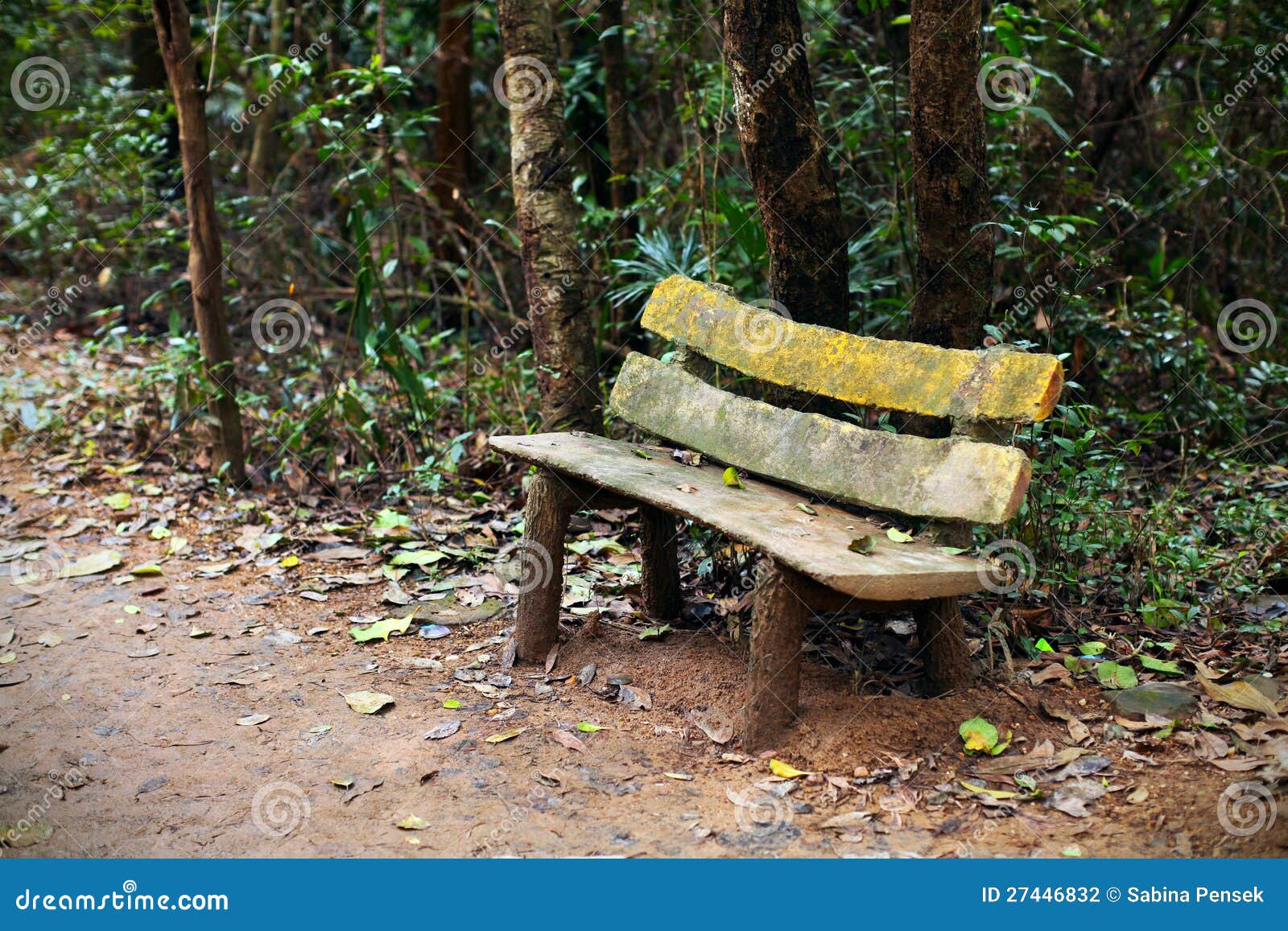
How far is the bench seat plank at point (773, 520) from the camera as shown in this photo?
274cm

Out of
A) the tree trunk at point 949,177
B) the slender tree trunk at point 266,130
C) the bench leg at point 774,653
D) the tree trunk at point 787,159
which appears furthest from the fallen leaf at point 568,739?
the slender tree trunk at point 266,130

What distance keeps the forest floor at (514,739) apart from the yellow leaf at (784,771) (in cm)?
2

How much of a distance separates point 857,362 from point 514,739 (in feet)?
5.21

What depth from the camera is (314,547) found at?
4996 millimetres

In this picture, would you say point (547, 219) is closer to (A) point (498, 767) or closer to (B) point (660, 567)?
(B) point (660, 567)

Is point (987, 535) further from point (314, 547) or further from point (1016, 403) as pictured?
point (314, 547)

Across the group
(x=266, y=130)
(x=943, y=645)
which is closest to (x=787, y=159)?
(x=943, y=645)

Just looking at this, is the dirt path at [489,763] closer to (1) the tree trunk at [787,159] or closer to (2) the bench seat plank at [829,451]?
(2) the bench seat plank at [829,451]

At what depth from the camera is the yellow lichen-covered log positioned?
117 inches

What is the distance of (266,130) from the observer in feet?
27.5

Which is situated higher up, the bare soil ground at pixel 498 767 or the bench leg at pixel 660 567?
the bench leg at pixel 660 567

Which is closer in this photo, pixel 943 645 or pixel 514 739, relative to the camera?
pixel 943 645

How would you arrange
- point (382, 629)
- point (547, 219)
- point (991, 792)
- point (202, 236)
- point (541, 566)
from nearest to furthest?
1. point (991, 792)
2. point (541, 566)
3. point (382, 629)
4. point (547, 219)
5. point (202, 236)
